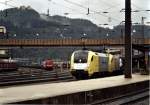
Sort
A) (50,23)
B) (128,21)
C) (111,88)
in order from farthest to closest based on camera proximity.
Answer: (50,23) < (128,21) < (111,88)

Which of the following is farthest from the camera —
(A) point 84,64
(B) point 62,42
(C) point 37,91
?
(B) point 62,42

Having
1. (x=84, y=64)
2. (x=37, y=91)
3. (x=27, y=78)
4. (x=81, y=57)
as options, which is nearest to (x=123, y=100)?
(x=37, y=91)

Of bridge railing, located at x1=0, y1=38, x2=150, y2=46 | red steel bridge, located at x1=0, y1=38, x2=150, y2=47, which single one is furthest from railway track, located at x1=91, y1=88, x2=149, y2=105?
bridge railing, located at x1=0, y1=38, x2=150, y2=46

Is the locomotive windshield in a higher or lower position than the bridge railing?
lower

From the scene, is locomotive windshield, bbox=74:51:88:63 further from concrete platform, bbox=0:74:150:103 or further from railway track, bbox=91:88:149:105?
concrete platform, bbox=0:74:150:103

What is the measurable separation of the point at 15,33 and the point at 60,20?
20.6 meters

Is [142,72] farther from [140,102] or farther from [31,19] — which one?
[31,19]

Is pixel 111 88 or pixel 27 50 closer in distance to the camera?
pixel 111 88

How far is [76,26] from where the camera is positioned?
15812cm

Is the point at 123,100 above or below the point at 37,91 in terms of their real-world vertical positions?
below

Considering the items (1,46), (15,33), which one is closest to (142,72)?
(1,46)

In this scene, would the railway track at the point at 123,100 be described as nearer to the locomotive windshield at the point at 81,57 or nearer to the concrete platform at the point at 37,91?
the concrete platform at the point at 37,91

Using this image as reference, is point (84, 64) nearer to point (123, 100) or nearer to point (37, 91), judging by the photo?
point (123, 100)

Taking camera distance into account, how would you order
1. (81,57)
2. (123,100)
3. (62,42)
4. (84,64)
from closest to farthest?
(123,100), (84,64), (81,57), (62,42)
